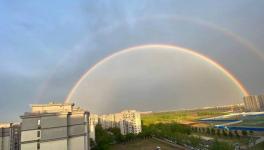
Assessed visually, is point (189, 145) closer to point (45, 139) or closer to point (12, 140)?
point (45, 139)

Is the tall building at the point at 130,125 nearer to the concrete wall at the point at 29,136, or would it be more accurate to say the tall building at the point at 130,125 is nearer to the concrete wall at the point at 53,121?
the concrete wall at the point at 53,121

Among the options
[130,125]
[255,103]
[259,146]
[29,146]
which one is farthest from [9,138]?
[255,103]

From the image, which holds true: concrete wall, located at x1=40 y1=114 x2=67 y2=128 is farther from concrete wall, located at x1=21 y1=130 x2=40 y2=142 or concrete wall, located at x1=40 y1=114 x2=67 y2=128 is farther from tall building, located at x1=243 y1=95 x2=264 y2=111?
tall building, located at x1=243 y1=95 x2=264 y2=111

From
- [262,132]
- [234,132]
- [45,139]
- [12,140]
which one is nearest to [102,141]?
[12,140]

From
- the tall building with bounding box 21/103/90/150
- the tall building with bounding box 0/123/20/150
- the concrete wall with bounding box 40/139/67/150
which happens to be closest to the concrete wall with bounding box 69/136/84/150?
the tall building with bounding box 21/103/90/150

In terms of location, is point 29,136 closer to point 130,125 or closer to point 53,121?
point 53,121

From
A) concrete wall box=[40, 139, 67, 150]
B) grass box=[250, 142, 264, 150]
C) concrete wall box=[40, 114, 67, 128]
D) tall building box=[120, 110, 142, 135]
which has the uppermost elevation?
concrete wall box=[40, 114, 67, 128]
